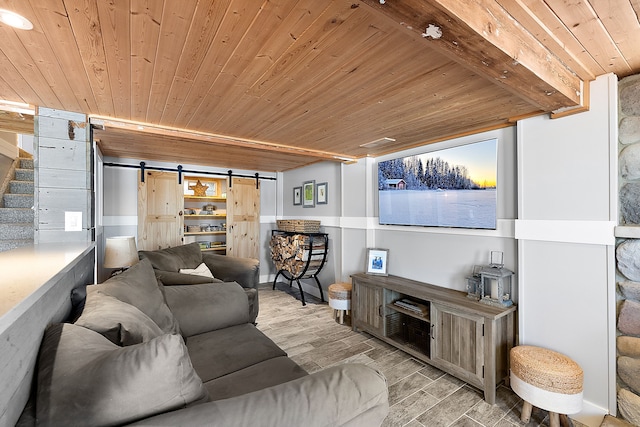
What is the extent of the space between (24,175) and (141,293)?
12.2ft

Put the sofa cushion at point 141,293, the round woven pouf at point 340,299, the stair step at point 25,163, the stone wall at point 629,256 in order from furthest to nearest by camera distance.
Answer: the stair step at point 25,163 < the round woven pouf at point 340,299 < the stone wall at point 629,256 < the sofa cushion at point 141,293

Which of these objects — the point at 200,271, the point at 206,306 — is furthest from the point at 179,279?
the point at 200,271

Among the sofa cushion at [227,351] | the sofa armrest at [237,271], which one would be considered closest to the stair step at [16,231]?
the sofa armrest at [237,271]

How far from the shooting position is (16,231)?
2.67 meters

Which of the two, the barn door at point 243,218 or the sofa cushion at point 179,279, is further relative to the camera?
the barn door at point 243,218

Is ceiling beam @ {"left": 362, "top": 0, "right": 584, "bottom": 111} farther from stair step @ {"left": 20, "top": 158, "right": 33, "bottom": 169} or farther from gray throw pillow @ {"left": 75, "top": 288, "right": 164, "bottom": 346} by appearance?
stair step @ {"left": 20, "top": 158, "right": 33, "bottom": 169}

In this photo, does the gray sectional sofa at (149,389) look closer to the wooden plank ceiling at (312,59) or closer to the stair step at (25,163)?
the wooden plank ceiling at (312,59)

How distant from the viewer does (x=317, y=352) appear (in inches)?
105

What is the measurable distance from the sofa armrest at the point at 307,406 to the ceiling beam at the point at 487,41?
3.82 feet

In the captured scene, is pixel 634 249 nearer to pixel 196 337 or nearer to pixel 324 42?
pixel 324 42

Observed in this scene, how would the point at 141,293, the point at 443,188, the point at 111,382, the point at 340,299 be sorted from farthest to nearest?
the point at 340,299 → the point at 443,188 → the point at 141,293 → the point at 111,382

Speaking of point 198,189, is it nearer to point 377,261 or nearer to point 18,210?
point 18,210

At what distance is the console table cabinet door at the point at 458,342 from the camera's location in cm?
207

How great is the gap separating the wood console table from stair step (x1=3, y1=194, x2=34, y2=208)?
3933mm
